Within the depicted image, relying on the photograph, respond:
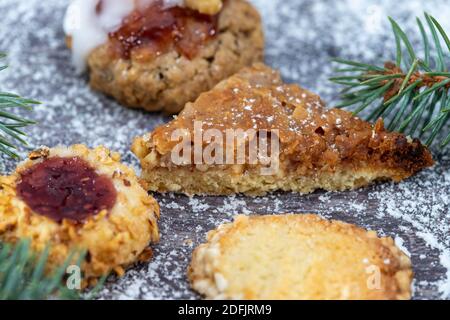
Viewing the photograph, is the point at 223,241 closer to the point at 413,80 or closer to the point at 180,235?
the point at 180,235

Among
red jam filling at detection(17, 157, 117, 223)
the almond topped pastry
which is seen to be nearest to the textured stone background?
the almond topped pastry

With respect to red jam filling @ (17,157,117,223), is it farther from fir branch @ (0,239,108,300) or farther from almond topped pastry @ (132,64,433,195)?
almond topped pastry @ (132,64,433,195)

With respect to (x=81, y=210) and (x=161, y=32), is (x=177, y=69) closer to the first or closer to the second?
(x=161, y=32)

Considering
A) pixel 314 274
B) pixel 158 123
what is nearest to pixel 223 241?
pixel 314 274

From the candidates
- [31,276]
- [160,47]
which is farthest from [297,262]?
[160,47]

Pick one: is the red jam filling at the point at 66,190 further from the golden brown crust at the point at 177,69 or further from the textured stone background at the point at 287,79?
the golden brown crust at the point at 177,69
